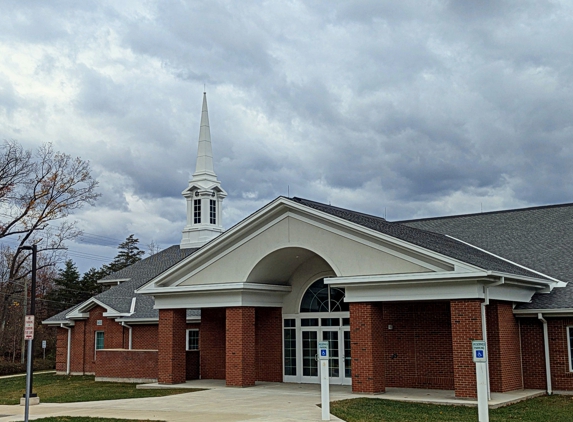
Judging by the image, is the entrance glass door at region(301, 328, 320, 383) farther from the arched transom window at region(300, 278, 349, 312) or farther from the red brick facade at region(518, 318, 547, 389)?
the red brick facade at region(518, 318, 547, 389)

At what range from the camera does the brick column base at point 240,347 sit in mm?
23844

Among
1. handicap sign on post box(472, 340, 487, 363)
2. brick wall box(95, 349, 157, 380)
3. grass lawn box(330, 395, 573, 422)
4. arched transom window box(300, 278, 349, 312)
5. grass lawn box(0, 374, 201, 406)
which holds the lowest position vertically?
grass lawn box(0, 374, 201, 406)

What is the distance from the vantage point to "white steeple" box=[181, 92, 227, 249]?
1618 inches

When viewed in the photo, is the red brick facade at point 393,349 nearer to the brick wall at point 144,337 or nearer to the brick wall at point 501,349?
the brick wall at point 501,349

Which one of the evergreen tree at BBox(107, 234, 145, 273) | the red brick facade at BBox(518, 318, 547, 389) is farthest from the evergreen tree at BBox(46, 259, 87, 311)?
the red brick facade at BBox(518, 318, 547, 389)

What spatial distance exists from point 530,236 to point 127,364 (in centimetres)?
1732

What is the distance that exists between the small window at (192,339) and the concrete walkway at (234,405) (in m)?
7.42

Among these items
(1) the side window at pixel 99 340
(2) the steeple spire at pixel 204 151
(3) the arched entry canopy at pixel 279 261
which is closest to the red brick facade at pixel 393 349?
(3) the arched entry canopy at pixel 279 261

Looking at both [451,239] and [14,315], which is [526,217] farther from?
[14,315]

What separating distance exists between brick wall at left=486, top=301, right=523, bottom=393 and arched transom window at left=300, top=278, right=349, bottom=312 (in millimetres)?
5495

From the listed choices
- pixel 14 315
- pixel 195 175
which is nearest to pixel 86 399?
pixel 195 175

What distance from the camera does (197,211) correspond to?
138 feet

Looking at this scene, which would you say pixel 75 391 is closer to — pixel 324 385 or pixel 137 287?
pixel 137 287

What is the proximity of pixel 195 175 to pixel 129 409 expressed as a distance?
2435cm
